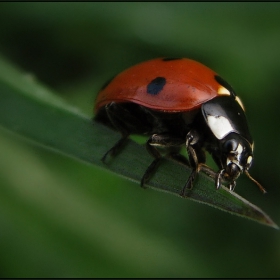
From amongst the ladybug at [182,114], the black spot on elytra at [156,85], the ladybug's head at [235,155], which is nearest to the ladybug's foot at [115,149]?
the ladybug at [182,114]

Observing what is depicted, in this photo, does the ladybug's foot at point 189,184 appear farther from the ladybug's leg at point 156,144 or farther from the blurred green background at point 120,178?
the blurred green background at point 120,178

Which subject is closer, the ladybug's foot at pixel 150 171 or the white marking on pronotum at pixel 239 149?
the ladybug's foot at pixel 150 171

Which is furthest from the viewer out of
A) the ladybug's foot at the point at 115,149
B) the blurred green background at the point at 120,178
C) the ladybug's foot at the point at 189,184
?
the blurred green background at the point at 120,178

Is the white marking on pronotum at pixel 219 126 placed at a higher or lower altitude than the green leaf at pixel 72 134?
higher

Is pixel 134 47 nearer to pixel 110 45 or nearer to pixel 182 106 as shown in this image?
pixel 110 45

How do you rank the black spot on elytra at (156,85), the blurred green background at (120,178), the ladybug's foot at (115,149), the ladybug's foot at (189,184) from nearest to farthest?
the ladybug's foot at (189,184) → the ladybug's foot at (115,149) → the black spot on elytra at (156,85) → the blurred green background at (120,178)

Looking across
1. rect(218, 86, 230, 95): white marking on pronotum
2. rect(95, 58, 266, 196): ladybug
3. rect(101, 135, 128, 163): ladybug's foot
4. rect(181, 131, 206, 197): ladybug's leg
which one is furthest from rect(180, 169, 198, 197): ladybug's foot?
rect(218, 86, 230, 95): white marking on pronotum

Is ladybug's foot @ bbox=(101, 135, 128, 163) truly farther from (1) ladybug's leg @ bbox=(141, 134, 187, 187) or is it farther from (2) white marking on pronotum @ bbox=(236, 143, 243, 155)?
(2) white marking on pronotum @ bbox=(236, 143, 243, 155)
